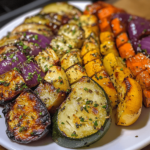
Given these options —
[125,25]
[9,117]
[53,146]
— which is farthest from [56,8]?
[53,146]

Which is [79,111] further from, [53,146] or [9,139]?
[9,139]

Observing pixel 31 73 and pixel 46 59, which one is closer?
pixel 31 73

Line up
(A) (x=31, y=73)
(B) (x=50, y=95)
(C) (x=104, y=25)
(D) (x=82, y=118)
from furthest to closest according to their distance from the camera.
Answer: (C) (x=104, y=25) < (A) (x=31, y=73) < (B) (x=50, y=95) < (D) (x=82, y=118)

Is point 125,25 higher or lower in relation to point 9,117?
lower

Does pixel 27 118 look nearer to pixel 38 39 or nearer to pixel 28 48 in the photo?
pixel 28 48

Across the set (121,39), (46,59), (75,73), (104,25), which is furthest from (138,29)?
(46,59)

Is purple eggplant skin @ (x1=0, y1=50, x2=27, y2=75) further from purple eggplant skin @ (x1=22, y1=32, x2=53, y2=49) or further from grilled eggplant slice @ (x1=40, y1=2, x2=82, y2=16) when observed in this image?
grilled eggplant slice @ (x1=40, y1=2, x2=82, y2=16)
